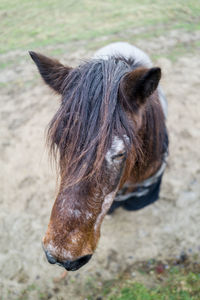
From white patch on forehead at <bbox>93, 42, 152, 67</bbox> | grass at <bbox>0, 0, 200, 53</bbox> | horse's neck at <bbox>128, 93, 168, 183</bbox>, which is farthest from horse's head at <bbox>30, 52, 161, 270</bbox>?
grass at <bbox>0, 0, 200, 53</bbox>

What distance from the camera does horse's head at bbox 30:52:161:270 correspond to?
150cm

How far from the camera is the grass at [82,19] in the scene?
7.32 m

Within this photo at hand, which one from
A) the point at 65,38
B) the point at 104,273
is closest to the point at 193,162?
the point at 104,273

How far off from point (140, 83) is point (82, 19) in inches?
320

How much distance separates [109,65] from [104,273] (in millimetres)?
2527

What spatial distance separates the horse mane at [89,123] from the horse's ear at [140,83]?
8cm

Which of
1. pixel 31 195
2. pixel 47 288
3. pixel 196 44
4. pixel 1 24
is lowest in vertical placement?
pixel 47 288

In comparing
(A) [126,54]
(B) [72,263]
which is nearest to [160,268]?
(B) [72,263]

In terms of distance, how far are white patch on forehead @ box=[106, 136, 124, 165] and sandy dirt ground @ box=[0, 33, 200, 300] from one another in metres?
1.04

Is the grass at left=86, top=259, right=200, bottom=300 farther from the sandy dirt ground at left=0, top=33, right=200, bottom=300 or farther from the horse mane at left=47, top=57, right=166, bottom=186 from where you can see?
the horse mane at left=47, top=57, right=166, bottom=186

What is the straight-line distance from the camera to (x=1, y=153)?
4.39m

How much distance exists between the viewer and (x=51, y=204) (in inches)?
146

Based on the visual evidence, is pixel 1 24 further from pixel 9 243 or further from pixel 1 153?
pixel 9 243

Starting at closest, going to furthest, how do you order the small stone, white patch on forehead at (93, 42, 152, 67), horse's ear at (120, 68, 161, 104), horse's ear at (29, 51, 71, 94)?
horse's ear at (120, 68, 161, 104) < horse's ear at (29, 51, 71, 94) < white patch on forehead at (93, 42, 152, 67) < the small stone
